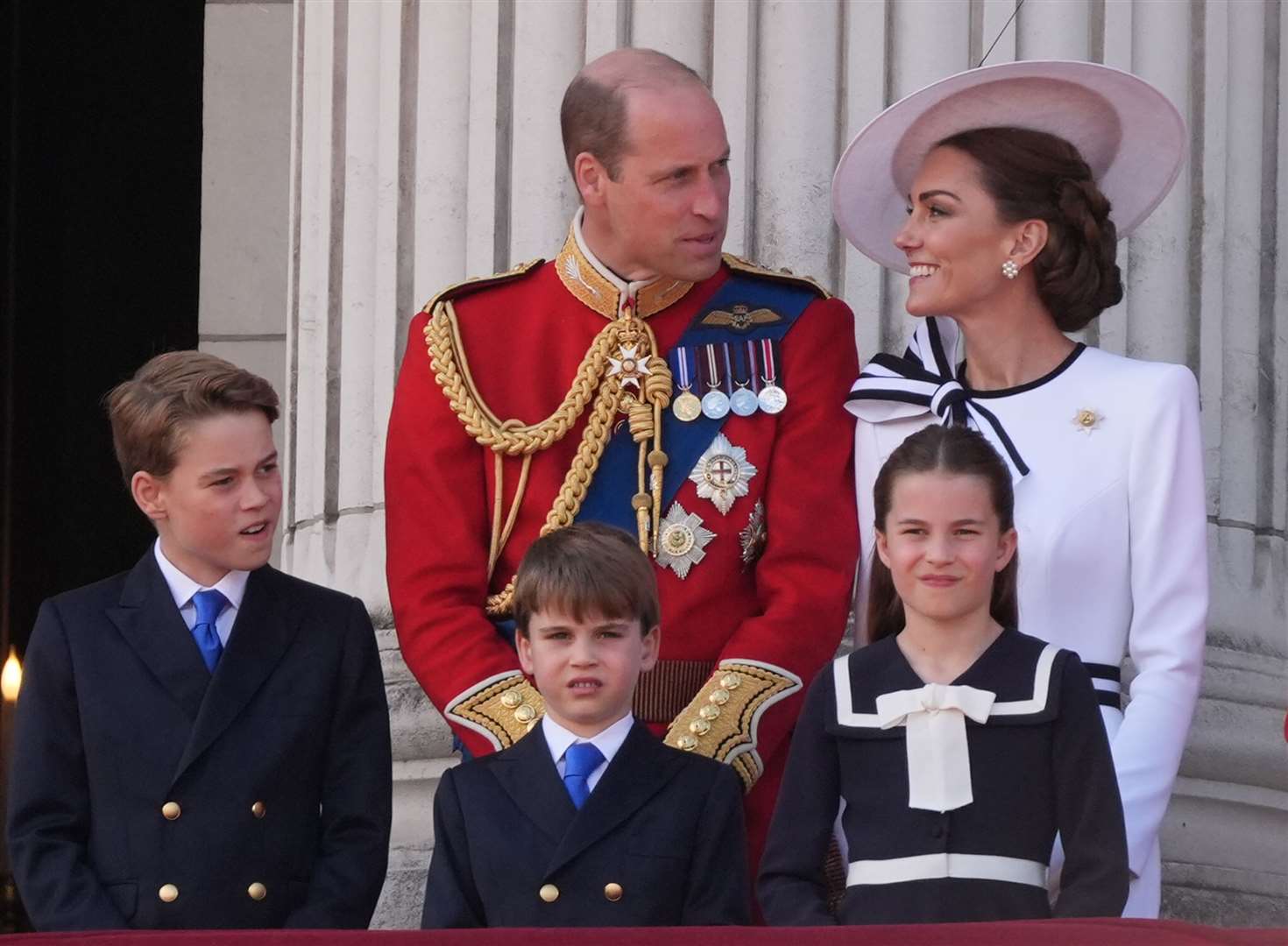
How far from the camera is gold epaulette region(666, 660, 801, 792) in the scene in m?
3.89

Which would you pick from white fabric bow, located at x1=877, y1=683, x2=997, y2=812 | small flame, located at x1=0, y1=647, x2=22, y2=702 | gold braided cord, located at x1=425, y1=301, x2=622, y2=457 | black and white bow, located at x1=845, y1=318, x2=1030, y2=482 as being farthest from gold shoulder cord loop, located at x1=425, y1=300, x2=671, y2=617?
small flame, located at x1=0, y1=647, x2=22, y2=702

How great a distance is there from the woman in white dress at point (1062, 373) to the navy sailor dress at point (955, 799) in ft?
0.93

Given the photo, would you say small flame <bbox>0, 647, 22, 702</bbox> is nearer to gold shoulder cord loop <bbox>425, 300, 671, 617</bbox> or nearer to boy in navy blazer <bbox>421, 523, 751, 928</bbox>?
gold shoulder cord loop <bbox>425, 300, 671, 617</bbox>

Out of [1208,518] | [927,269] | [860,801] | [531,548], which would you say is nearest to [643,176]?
[927,269]

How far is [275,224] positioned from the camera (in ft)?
20.7

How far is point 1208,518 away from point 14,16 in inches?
138

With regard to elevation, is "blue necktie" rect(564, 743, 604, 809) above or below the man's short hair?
below

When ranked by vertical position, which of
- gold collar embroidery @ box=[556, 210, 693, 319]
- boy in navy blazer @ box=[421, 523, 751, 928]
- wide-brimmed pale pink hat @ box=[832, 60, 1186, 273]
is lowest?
boy in navy blazer @ box=[421, 523, 751, 928]

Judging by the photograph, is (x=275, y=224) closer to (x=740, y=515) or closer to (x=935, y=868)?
(x=740, y=515)

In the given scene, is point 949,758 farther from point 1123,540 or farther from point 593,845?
point 1123,540

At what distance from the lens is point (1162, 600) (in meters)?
3.86

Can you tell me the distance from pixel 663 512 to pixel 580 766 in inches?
24.1

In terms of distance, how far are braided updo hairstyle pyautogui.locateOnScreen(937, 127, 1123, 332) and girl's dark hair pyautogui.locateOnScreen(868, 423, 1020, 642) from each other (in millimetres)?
493

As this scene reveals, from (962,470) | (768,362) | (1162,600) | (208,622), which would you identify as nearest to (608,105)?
(768,362)
